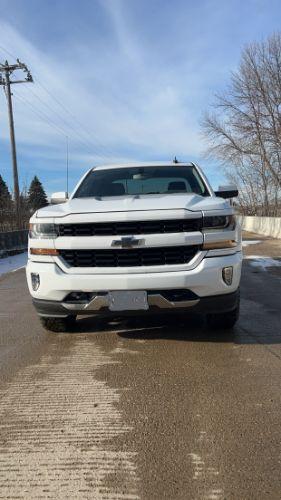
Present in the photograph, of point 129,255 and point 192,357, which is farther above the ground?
point 129,255

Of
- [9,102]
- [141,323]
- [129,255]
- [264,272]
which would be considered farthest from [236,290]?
[9,102]

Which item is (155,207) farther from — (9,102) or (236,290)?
(9,102)

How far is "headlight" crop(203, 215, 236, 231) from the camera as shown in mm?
4285

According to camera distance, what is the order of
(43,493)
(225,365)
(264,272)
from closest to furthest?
(43,493) → (225,365) → (264,272)

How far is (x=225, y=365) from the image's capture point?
161 inches

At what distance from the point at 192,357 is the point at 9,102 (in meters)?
25.3

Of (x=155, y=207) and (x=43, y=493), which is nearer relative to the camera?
(x=43, y=493)

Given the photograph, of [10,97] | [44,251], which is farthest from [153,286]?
[10,97]

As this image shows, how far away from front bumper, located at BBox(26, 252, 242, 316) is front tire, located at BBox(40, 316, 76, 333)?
27.1 inches

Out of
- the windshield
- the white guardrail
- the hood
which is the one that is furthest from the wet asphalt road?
the white guardrail

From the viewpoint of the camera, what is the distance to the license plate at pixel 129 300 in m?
4.19

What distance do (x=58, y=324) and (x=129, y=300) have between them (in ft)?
4.40

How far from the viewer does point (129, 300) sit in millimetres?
4199

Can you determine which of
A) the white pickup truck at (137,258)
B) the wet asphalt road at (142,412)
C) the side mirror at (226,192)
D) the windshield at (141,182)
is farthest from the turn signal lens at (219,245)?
the side mirror at (226,192)
